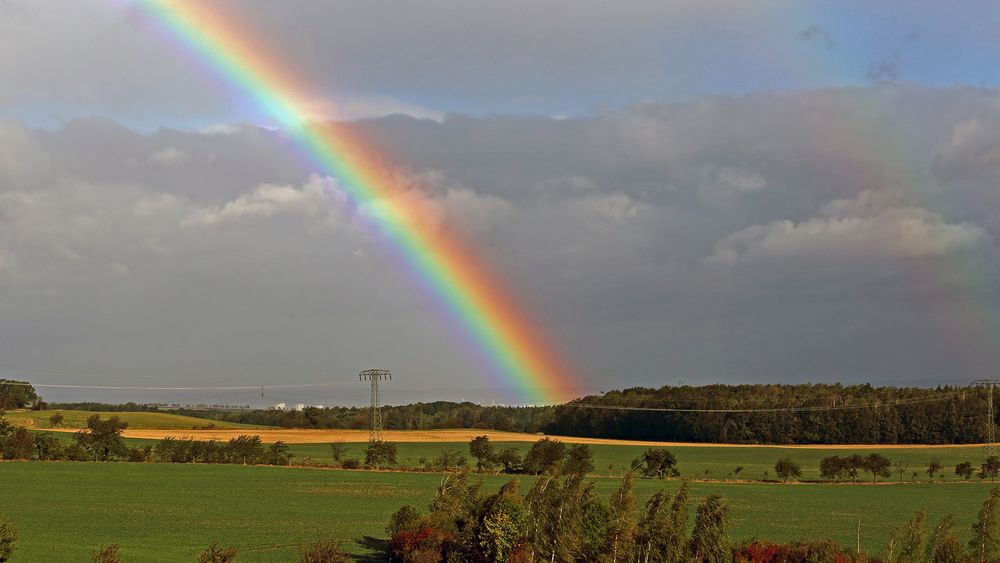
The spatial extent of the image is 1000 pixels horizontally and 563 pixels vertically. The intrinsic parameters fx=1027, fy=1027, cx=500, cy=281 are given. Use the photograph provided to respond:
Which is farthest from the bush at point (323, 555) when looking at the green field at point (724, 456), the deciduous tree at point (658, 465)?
the green field at point (724, 456)

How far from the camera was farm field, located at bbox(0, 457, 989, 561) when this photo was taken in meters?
46.7

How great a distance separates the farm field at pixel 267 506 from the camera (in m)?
46.7

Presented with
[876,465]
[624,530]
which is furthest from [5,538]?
[876,465]

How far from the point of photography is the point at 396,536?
41.7 meters

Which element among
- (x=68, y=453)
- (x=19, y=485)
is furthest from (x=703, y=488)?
(x=68, y=453)

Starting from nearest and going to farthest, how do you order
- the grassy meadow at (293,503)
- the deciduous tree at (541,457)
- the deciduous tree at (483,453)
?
the grassy meadow at (293,503) < the deciduous tree at (541,457) < the deciduous tree at (483,453)

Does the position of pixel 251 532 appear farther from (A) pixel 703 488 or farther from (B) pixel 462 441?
(B) pixel 462 441

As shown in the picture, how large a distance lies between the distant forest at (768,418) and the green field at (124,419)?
20.7 metres

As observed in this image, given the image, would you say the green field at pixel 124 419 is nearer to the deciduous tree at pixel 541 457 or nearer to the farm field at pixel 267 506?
the farm field at pixel 267 506

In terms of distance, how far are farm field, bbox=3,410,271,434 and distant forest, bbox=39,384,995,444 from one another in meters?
21.1

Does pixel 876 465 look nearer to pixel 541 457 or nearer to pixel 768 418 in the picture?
pixel 541 457

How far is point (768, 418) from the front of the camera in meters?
161

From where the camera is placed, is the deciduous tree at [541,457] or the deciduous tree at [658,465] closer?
the deciduous tree at [541,457]

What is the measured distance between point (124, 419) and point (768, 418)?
98766mm
